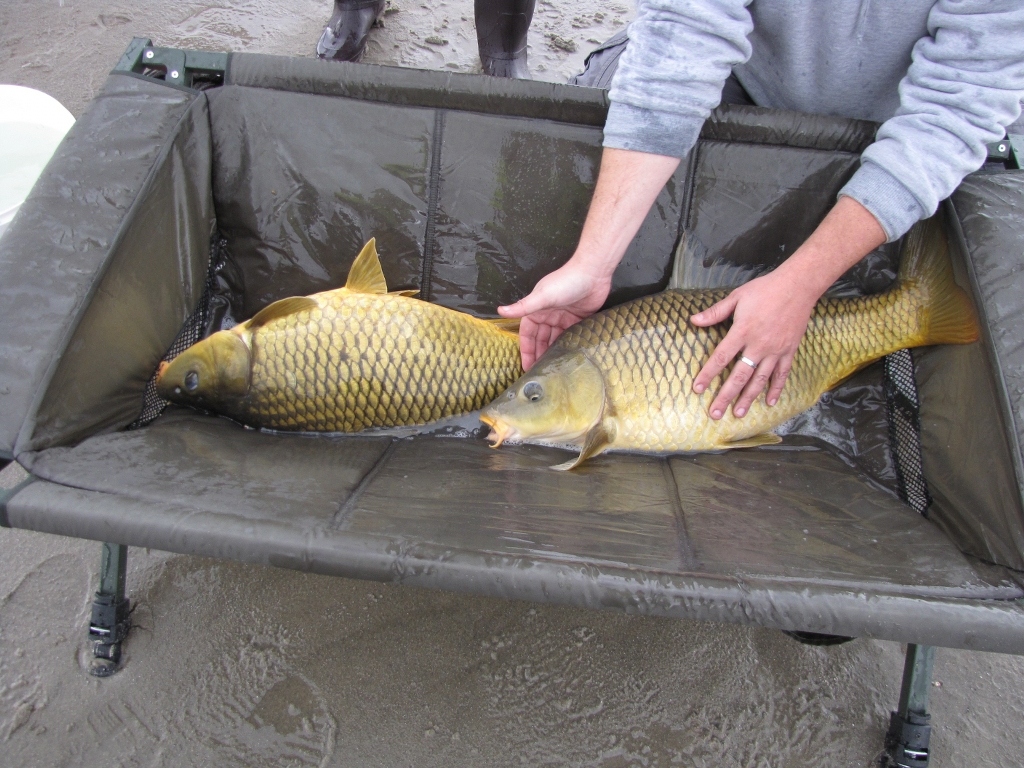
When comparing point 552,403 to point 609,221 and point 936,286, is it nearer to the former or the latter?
point 609,221

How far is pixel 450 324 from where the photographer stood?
4.70 feet

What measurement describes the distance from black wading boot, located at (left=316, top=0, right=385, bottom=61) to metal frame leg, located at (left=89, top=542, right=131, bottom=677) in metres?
1.91

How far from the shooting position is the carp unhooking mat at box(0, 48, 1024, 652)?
0.94m

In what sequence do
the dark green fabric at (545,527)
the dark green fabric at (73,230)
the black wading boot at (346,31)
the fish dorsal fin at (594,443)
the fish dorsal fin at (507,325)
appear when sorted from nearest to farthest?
the dark green fabric at (545,527) → the dark green fabric at (73,230) → the fish dorsal fin at (594,443) → the fish dorsal fin at (507,325) → the black wading boot at (346,31)

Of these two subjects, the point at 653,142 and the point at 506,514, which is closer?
the point at 506,514

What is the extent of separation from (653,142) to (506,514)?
0.74 m

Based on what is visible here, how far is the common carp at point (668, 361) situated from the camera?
1353 millimetres

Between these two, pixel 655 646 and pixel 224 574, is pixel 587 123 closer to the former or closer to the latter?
pixel 655 646

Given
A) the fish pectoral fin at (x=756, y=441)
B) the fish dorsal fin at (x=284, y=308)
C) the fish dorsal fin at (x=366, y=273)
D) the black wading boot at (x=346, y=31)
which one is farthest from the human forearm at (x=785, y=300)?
the black wading boot at (x=346, y=31)

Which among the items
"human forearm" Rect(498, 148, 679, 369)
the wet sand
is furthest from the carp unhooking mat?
the wet sand

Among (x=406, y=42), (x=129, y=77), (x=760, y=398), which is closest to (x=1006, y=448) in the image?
(x=760, y=398)

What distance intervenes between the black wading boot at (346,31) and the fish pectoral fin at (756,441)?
195cm

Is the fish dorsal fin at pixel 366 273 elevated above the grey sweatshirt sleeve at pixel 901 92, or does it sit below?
below

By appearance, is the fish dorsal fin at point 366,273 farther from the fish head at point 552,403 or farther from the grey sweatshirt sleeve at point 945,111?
the grey sweatshirt sleeve at point 945,111
